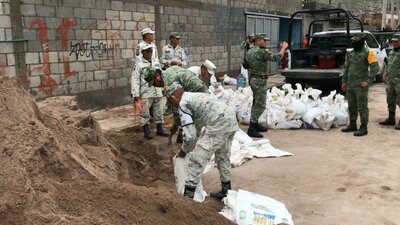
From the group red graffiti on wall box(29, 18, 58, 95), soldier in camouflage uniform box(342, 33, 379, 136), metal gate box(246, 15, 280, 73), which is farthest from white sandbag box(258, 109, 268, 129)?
metal gate box(246, 15, 280, 73)

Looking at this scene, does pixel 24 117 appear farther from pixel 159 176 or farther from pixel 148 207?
pixel 159 176

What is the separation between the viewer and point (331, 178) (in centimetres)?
430

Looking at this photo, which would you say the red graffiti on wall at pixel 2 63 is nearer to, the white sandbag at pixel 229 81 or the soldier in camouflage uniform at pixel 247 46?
the soldier in camouflage uniform at pixel 247 46

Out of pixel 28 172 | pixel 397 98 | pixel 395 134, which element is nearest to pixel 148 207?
pixel 28 172

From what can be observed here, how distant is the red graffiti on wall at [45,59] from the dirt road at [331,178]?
398 centimetres

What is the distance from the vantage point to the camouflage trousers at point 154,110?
5.77 metres

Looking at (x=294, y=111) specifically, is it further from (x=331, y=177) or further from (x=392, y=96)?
(x=331, y=177)

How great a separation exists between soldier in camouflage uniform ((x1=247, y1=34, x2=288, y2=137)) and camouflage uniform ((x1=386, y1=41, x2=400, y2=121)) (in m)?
2.14

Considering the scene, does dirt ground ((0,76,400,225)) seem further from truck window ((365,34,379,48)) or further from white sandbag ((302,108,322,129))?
truck window ((365,34,379,48))

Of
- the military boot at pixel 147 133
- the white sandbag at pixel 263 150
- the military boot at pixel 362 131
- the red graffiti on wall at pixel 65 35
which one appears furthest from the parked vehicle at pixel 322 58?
the red graffiti on wall at pixel 65 35

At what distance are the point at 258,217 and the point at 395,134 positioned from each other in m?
4.14

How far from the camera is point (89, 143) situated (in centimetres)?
413

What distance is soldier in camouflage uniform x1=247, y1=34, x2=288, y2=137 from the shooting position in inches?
235

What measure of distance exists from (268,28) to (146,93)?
10.3m
